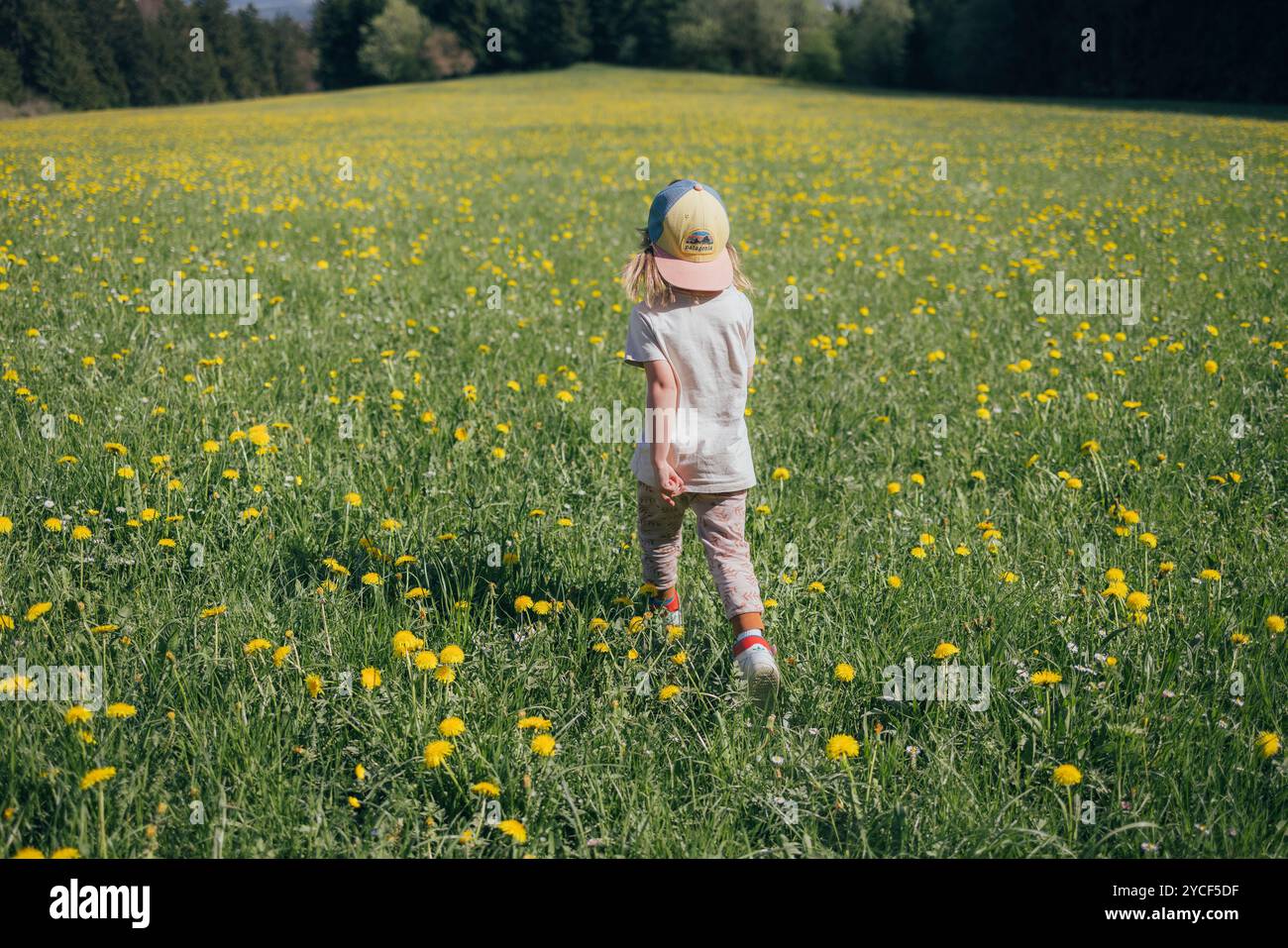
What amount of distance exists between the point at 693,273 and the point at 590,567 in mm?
1110

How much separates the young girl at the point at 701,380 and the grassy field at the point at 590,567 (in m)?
0.24

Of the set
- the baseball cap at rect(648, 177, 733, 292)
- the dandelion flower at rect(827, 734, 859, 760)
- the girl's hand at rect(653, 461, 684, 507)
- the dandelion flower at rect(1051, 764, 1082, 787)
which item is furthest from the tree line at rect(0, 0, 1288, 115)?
the dandelion flower at rect(1051, 764, 1082, 787)

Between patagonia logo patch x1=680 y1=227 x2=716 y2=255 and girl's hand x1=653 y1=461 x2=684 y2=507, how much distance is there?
0.61 meters

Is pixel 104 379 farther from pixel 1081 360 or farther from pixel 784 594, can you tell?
pixel 1081 360

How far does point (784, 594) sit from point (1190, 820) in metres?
1.26

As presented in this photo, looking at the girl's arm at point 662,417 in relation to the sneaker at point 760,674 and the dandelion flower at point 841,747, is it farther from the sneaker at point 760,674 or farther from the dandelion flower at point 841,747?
the dandelion flower at point 841,747

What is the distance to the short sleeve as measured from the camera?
2617mm

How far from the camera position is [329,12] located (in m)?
63.0

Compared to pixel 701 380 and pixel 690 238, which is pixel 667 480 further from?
pixel 690 238

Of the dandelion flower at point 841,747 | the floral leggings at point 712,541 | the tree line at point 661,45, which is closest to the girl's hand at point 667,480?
the floral leggings at point 712,541

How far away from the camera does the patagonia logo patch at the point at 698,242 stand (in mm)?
2576

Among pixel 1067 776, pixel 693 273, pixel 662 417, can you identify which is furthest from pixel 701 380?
pixel 1067 776

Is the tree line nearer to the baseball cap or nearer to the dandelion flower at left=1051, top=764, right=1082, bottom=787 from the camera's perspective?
the baseball cap

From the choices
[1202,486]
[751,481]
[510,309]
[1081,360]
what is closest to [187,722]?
[751,481]
